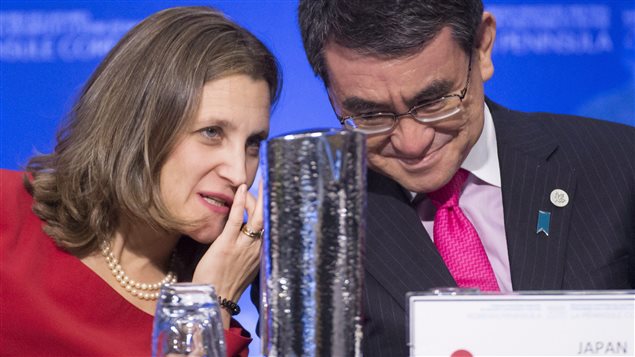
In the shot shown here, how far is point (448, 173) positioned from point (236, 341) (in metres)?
0.48

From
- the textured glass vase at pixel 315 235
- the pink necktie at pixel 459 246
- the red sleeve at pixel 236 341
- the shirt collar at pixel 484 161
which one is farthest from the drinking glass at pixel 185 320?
the shirt collar at pixel 484 161

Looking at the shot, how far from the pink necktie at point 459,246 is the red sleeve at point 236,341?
39 centimetres

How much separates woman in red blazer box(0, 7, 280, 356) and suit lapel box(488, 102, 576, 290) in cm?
47

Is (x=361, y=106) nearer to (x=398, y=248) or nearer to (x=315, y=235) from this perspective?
(x=398, y=248)

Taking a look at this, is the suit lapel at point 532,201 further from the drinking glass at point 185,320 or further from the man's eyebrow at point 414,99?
the drinking glass at point 185,320

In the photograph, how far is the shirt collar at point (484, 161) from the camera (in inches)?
62.4

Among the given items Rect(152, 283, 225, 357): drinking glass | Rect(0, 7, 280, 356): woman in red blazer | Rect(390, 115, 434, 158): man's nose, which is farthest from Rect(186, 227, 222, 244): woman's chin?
Rect(152, 283, 225, 357): drinking glass

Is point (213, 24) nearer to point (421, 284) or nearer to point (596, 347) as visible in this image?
point (421, 284)

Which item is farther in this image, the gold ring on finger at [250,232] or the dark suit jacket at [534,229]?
the gold ring on finger at [250,232]

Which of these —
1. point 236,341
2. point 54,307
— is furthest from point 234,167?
point 54,307

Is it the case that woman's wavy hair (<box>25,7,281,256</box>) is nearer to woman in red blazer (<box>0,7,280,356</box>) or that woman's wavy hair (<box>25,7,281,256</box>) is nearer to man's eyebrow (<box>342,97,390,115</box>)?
woman in red blazer (<box>0,7,280,356</box>)

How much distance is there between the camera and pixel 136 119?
1.58 meters

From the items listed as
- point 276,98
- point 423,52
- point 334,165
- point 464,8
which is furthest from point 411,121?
point 334,165

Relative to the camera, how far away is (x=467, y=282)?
1446 mm
